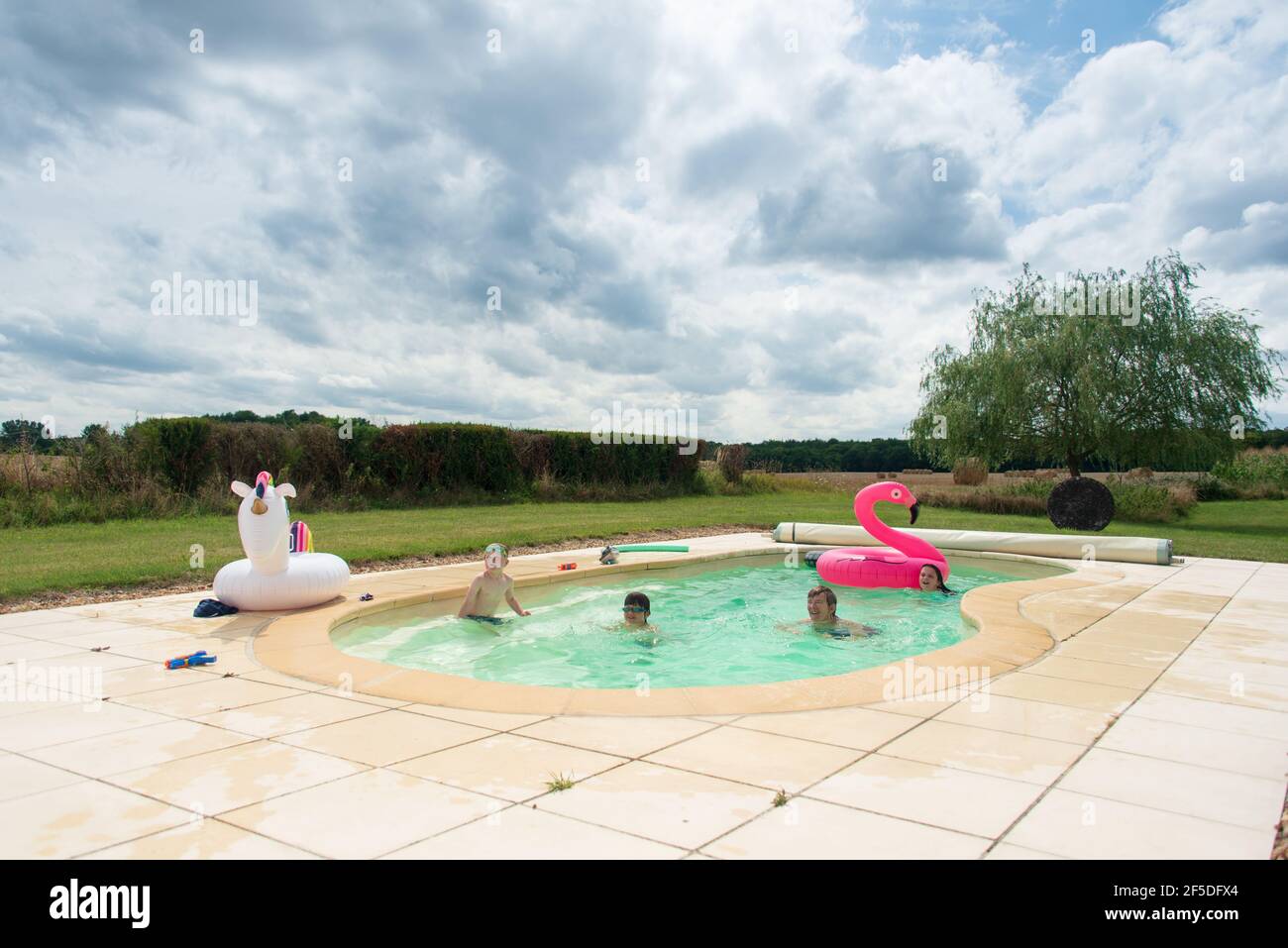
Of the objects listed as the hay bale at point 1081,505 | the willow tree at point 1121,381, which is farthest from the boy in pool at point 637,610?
the willow tree at point 1121,381

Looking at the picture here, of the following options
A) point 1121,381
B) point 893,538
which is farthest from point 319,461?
point 1121,381

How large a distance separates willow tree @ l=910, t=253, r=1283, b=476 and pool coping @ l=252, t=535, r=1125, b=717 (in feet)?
55.2

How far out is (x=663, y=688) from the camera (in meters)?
5.54

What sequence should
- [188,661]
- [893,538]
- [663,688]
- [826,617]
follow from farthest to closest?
[893,538] → [826,617] → [188,661] → [663,688]

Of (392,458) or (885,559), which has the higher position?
(392,458)

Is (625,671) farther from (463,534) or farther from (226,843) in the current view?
(463,534)

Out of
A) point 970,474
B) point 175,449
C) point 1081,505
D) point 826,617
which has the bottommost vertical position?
point 826,617

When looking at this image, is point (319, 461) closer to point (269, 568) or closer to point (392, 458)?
point (392, 458)

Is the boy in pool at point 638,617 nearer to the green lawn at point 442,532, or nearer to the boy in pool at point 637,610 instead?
the boy in pool at point 637,610

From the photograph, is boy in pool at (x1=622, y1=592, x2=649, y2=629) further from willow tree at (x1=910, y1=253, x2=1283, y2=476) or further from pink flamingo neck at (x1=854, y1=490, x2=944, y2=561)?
willow tree at (x1=910, y1=253, x2=1283, y2=476)

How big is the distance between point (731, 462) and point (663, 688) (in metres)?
24.0

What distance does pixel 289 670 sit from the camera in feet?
18.9
